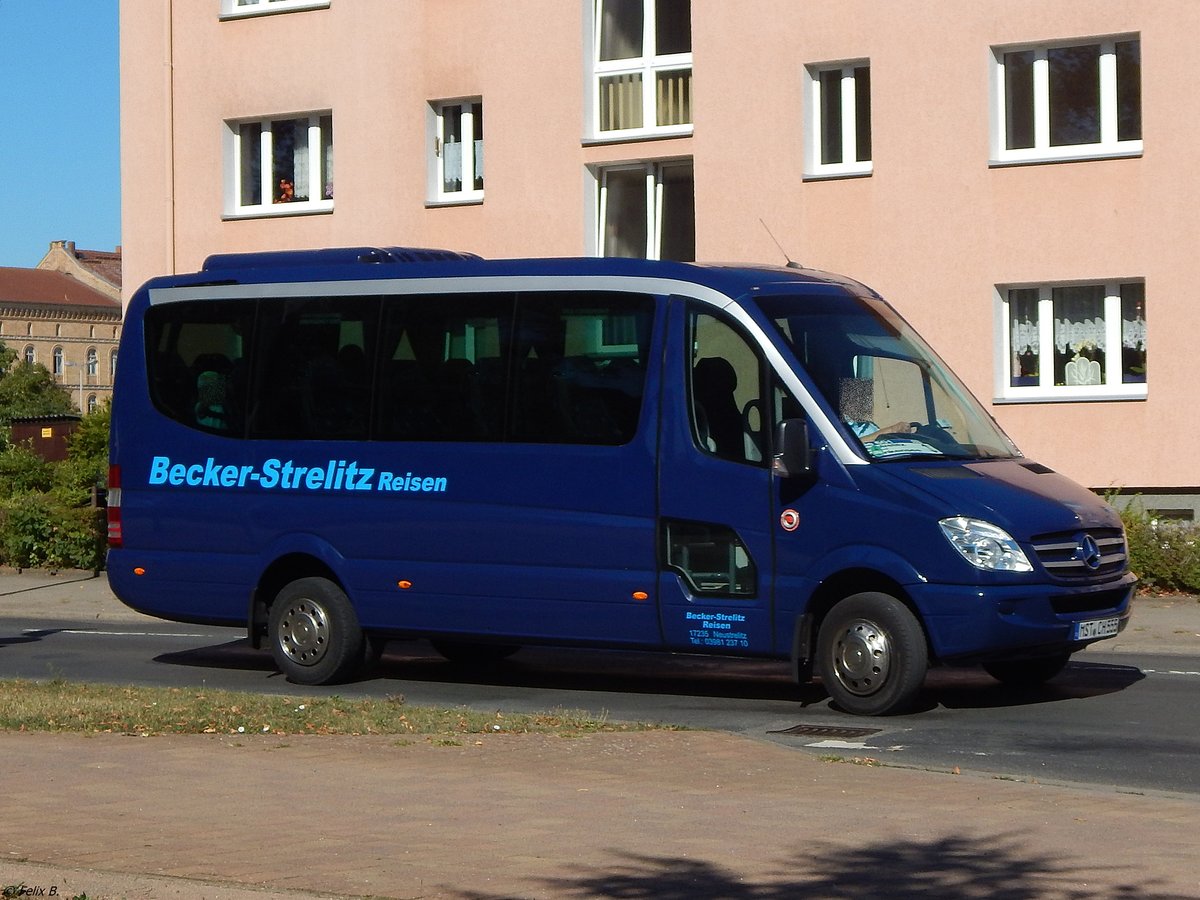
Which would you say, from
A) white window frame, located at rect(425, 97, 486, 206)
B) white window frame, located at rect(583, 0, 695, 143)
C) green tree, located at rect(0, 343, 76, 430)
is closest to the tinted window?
white window frame, located at rect(583, 0, 695, 143)

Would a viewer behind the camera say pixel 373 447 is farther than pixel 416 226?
No

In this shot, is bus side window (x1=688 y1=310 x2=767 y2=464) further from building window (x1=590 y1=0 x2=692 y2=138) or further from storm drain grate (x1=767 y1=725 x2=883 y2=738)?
building window (x1=590 y1=0 x2=692 y2=138)

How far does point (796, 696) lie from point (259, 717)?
3.51m

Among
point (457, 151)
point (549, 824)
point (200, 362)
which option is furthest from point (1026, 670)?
point (457, 151)

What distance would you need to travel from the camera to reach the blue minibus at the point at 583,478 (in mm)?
11492

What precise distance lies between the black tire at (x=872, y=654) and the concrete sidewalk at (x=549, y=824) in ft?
4.74

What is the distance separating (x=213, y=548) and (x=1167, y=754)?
6811mm

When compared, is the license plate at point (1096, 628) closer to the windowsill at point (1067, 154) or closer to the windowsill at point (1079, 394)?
the windowsill at point (1079, 394)

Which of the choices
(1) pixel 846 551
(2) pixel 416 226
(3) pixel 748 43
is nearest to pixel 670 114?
(3) pixel 748 43

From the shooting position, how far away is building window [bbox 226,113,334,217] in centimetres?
2988

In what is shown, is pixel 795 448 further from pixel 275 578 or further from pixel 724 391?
pixel 275 578

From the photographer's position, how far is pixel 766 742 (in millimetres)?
10445

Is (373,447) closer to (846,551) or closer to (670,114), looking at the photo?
(846,551)

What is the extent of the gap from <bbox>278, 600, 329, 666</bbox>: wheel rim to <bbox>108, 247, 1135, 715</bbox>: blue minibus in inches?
0.6
